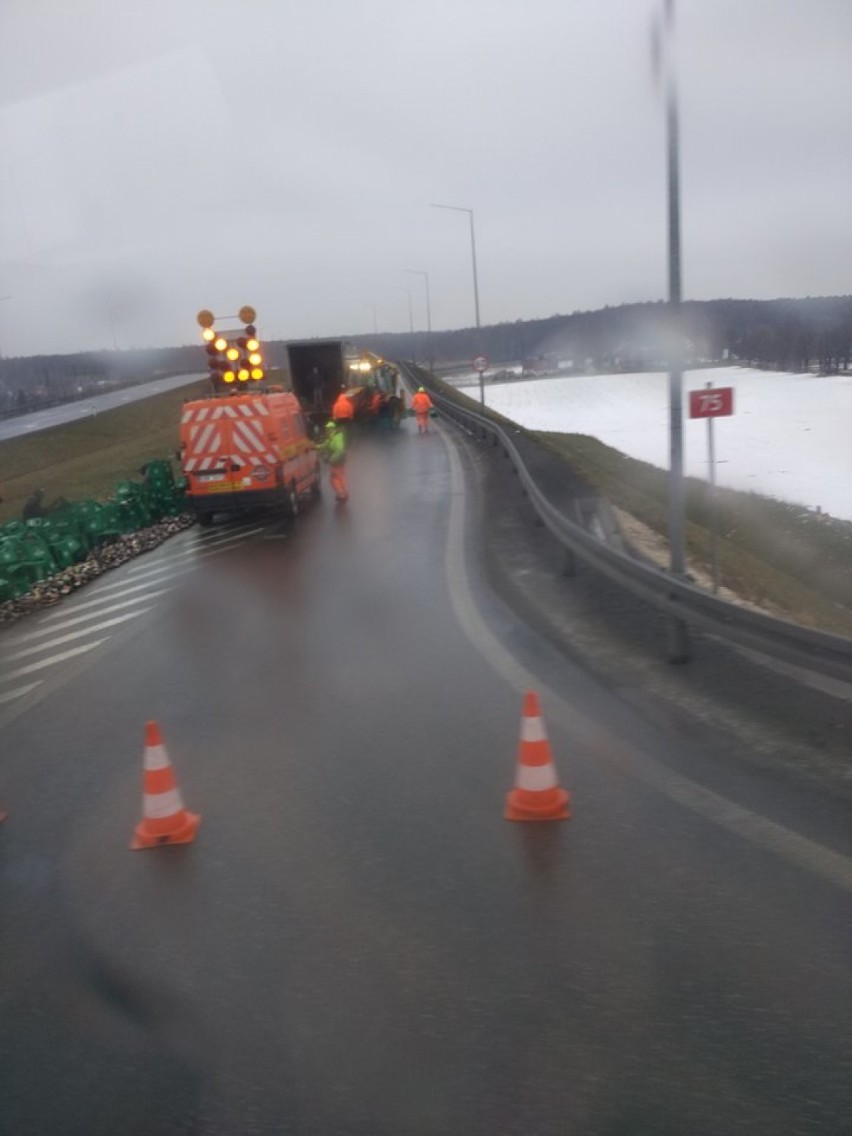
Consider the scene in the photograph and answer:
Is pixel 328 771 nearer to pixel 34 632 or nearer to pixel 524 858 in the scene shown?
pixel 524 858

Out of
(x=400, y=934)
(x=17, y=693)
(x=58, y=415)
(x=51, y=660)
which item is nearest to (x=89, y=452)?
(x=58, y=415)

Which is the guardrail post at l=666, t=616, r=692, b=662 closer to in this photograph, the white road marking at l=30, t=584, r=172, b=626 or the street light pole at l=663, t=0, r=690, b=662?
the street light pole at l=663, t=0, r=690, b=662

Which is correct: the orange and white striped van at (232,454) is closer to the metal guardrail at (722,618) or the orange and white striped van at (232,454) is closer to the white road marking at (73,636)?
the white road marking at (73,636)

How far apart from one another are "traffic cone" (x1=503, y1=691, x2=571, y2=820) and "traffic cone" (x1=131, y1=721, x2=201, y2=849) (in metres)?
1.70

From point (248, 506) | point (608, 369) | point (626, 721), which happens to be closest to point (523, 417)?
point (608, 369)

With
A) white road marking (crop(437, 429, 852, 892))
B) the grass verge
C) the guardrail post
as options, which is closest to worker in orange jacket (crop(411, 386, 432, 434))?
the grass verge

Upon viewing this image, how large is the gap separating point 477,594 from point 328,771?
573 cm

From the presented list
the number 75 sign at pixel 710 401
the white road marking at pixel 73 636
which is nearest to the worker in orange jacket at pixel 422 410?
the white road marking at pixel 73 636

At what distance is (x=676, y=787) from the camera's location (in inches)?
246

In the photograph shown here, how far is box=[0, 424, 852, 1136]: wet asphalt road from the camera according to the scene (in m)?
3.68

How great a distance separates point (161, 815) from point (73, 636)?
6.22m

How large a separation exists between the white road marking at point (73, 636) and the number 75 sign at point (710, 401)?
6382mm

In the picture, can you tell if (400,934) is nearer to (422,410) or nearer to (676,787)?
(676,787)

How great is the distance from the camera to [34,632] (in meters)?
12.2
